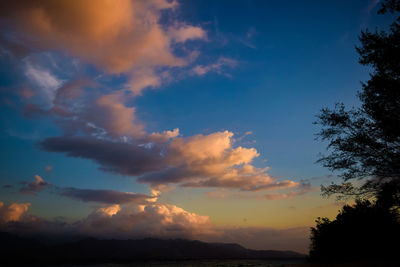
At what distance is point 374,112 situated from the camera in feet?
47.4

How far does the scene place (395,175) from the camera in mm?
14070

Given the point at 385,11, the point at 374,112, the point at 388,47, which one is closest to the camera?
the point at 385,11

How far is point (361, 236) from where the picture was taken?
24953mm

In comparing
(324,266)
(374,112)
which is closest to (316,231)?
(324,266)

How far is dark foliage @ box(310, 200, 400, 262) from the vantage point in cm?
2305

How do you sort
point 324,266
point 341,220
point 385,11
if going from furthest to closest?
point 341,220
point 324,266
point 385,11

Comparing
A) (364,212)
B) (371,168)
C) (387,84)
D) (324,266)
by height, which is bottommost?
(324,266)

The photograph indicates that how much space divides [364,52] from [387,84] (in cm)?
264

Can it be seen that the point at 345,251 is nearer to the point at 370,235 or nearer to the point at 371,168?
the point at 370,235

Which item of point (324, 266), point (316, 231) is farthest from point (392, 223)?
point (324, 266)

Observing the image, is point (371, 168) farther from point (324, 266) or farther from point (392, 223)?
point (392, 223)

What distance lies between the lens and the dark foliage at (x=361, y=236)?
23.0 m

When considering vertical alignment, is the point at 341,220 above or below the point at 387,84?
below

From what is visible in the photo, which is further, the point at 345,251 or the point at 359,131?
the point at 345,251
